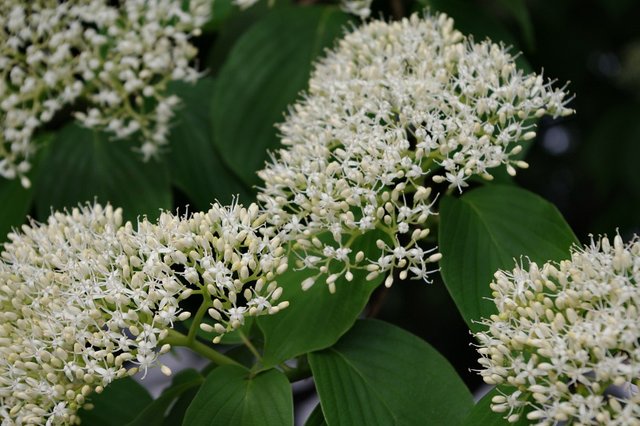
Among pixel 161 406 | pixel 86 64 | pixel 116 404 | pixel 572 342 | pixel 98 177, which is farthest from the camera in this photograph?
pixel 98 177

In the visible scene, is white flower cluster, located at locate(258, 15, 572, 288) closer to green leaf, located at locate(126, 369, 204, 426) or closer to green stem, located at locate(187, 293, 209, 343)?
green stem, located at locate(187, 293, 209, 343)

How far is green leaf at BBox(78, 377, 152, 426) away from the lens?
1345 millimetres

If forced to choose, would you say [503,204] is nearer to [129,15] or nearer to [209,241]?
[209,241]

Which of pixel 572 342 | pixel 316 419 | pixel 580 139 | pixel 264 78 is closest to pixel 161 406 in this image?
pixel 316 419

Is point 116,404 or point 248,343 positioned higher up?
point 248,343

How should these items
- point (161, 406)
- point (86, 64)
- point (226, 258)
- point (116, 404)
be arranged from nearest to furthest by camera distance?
1. point (226, 258)
2. point (161, 406)
3. point (116, 404)
4. point (86, 64)

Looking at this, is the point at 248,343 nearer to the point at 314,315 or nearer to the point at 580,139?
the point at 314,315

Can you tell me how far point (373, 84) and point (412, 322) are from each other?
1429 millimetres

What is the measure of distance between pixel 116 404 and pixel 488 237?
63cm

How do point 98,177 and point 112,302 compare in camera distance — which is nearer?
point 112,302

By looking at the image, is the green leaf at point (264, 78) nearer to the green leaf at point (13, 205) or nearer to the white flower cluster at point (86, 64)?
the white flower cluster at point (86, 64)

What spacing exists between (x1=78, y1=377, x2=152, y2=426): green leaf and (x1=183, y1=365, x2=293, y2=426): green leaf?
0.91 feet

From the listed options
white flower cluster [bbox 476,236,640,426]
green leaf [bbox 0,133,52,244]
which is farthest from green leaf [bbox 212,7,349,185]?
white flower cluster [bbox 476,236,640,426]

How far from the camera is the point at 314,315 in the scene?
1179mm
